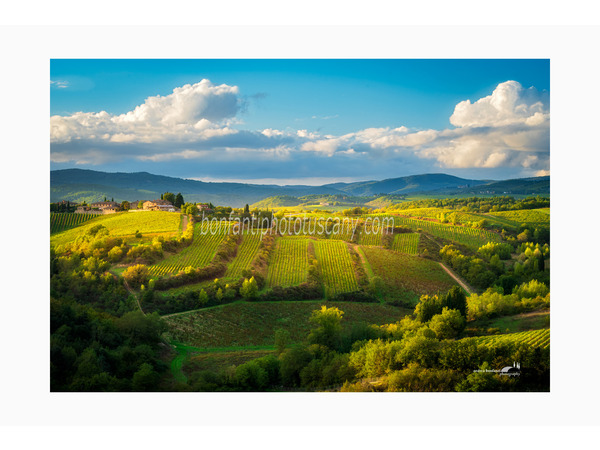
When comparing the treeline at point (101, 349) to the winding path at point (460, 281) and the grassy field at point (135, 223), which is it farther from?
the winding path at point (460, 281)

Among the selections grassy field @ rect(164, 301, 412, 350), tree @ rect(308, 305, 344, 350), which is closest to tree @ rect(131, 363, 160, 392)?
grassy field @ rect(164, 301, 412, 350)

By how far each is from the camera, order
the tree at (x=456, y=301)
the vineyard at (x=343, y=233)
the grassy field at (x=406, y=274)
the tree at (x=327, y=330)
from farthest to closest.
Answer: the vineyard at (x=343, y=233)
the grassy field at (x=406, y=274)
the tree at (x=456, y=301)
the tree at (x=327, y=330)

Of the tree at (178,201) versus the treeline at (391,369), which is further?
the tree at (178,201)

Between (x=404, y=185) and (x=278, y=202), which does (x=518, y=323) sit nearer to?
(x=404, y=185)

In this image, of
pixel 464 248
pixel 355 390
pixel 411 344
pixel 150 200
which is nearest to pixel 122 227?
pixel 150 200

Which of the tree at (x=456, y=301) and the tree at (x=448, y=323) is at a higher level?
the tree at (x=456, y=301)

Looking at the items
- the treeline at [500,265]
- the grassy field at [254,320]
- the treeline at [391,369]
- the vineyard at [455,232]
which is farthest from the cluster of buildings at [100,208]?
the treeline at [500,265]

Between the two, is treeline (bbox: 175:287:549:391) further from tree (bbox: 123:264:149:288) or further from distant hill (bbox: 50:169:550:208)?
distant hill (bbox: 50:169:550:208)

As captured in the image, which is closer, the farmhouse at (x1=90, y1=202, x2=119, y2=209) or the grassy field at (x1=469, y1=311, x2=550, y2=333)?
the grassy field at (x1=469, y1=311, x2=550, y2=333)
